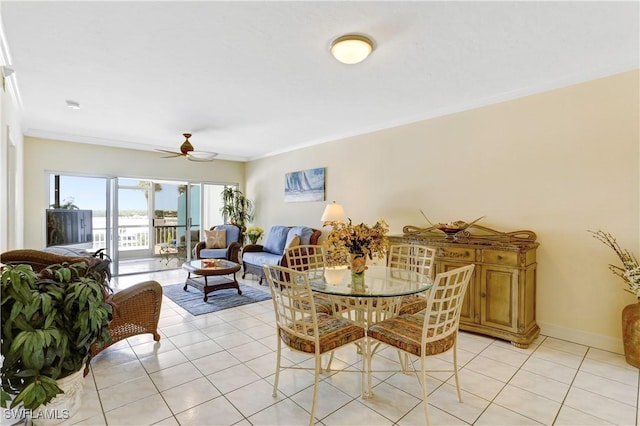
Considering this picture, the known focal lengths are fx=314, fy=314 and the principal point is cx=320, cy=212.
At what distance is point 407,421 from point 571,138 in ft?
9.80

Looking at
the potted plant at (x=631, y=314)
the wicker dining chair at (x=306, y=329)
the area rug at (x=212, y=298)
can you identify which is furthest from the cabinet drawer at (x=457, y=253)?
the area rug at (x=212, y=298)

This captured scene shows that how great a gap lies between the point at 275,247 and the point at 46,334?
4.24 meters

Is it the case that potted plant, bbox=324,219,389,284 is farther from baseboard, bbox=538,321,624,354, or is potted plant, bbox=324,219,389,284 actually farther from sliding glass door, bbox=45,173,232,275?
sliding glass door, bbox=45,173,232,275

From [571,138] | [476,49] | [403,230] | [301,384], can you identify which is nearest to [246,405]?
[301,384]

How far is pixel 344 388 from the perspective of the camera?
2340 millimetres

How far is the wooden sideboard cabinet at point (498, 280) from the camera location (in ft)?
9.90

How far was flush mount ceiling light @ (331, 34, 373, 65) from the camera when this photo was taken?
2.30 metres

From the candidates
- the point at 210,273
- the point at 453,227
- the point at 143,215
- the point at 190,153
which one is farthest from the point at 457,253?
the point at 143,215

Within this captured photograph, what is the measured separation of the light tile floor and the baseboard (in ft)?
0.21

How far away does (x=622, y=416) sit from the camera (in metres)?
2.01

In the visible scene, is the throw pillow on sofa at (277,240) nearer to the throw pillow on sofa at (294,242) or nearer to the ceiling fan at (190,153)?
the throw pillow on sofa at (294,242)

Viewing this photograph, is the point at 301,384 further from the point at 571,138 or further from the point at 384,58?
the point at 571,138

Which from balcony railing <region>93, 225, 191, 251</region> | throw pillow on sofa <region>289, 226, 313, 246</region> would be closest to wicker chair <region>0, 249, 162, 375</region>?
throw pillow on sofa <region>289, 226, 313, 246</region>

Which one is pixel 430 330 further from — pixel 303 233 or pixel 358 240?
pixel 303 233
